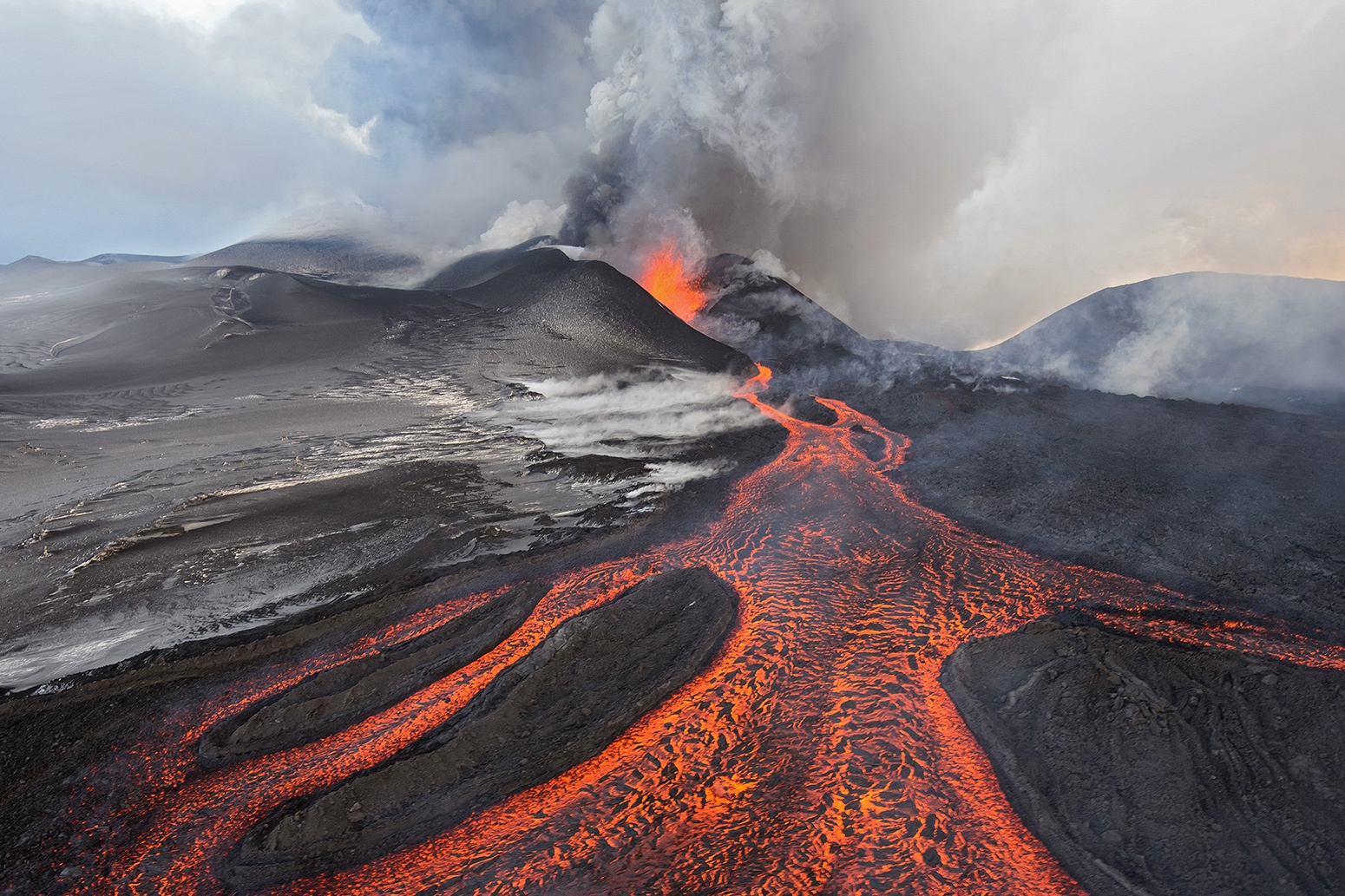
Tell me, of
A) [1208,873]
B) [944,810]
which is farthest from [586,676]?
[1208,873]

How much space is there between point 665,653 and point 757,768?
1.65 metres

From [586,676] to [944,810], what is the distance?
320 centimetres

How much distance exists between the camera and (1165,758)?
4672 mm

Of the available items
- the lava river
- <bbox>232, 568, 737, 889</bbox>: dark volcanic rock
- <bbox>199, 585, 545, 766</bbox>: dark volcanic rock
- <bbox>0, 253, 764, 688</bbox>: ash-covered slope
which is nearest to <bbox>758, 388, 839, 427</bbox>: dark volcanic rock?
<bbox>0, 253, 764, 688</bbox>: ash-covered slope

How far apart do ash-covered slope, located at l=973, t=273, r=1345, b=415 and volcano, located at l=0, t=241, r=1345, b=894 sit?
8003 millimetres

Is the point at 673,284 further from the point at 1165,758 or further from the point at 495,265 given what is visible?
the point at 1165,758

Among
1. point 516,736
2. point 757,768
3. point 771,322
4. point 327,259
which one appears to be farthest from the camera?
point 327,259

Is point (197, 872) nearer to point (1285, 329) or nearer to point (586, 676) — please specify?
point (586, 676)

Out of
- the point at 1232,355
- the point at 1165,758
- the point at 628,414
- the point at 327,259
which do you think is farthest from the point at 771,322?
the point at 1165,758

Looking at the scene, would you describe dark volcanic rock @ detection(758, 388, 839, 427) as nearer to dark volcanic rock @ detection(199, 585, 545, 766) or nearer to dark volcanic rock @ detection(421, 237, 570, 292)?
dark volcanic rock @ detection(199, 585, 545, 766)

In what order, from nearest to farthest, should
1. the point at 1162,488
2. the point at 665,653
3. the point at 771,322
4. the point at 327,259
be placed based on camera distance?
the point at 665,653
the point at 1162,488
the point at 771,322
the point at 327,259

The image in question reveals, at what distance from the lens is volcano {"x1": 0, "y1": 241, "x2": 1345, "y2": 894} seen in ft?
Result: 13.7

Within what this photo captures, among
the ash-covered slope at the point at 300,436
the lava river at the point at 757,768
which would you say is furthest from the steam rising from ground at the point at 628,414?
the lava river at the point at 757,768

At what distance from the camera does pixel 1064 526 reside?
8766mm
